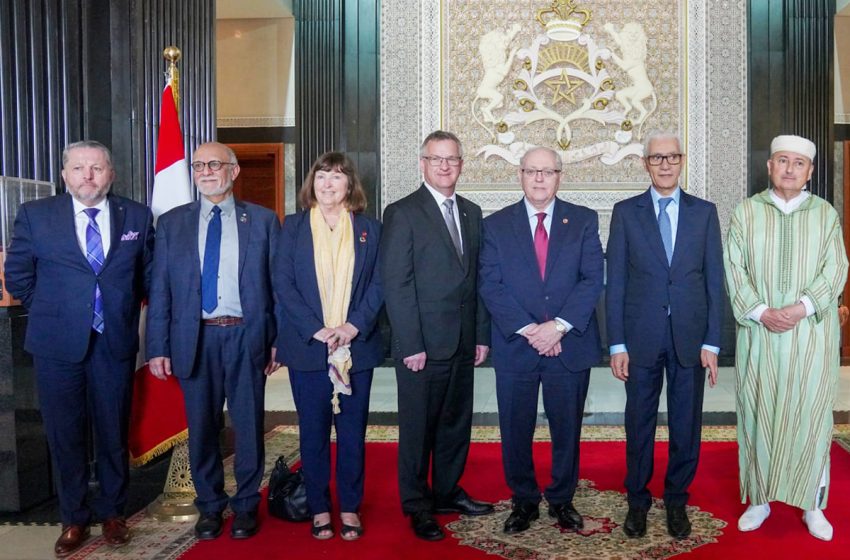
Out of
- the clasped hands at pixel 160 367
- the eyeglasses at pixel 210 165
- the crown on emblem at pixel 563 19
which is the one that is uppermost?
the crown on emblem at pixel 563 19

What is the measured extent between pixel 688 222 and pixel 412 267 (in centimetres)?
116

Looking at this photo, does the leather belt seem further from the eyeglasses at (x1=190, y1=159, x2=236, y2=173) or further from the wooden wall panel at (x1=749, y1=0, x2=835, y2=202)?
the wooden wall panel at (x1=749, y1=0, x2=835, y2=202)

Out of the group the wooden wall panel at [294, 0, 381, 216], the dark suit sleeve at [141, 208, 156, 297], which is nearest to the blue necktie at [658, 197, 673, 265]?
the dark suit sleeve at [141, 208, 156, 297]

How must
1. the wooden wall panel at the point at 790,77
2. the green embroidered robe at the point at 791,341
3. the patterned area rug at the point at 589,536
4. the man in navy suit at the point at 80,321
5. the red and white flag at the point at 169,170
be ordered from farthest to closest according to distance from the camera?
the wooden wall panel at the point at 790,77, the red and white flag at the point at 169,170, the green embroidered robe at the point at 791,341, the man in navy suit at the point at 80,321, the patterned area rug at the point at 589,536

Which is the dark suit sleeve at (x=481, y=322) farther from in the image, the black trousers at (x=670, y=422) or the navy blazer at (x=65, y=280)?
the navy blazer at (x=65, y=280)

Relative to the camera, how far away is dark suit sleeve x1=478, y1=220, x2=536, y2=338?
11.4 ft

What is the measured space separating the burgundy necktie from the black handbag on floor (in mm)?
1409

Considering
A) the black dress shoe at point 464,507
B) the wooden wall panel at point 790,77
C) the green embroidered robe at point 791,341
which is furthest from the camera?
the wooden wall panel at point 790,77

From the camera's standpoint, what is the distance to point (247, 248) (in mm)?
3539

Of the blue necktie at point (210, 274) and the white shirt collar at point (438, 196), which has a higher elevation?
the white shirt collar at point (438, 196)

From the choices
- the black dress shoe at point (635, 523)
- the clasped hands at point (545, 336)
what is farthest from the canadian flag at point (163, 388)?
the black dress shoe at point (635, 523)

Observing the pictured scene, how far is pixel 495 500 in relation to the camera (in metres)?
4.03

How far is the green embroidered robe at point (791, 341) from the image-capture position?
3508mm

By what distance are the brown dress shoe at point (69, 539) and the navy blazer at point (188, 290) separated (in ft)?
2.41
